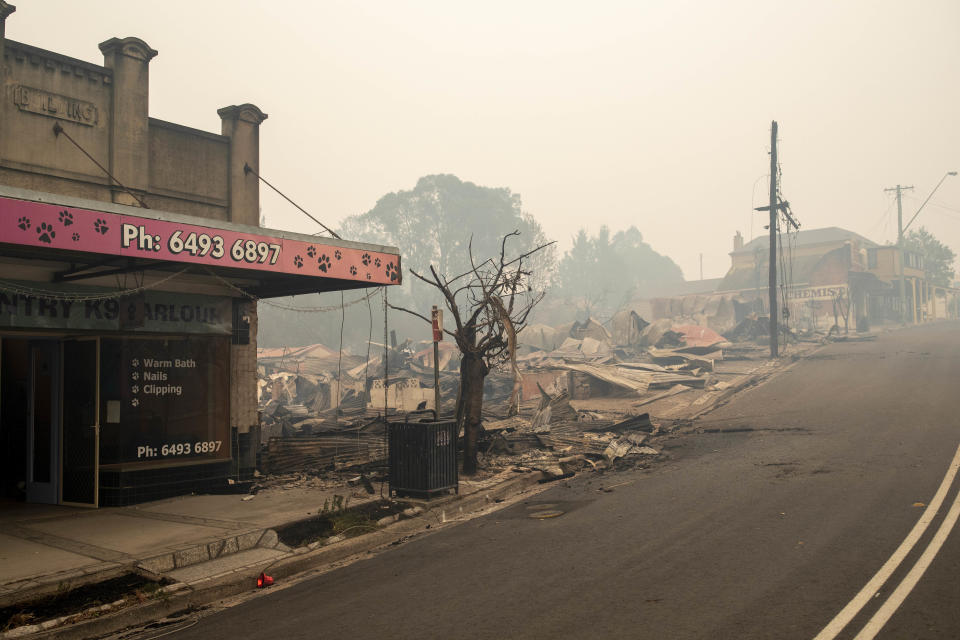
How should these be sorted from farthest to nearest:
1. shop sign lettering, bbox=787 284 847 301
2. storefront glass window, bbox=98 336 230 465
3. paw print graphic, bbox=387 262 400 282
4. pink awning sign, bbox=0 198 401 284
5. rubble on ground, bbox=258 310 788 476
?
shop sign lettering, bbox=787 284 847 301 → rubble on ground, bbox=258 310 788 476 → paw print graphic, bbox=387 262 400 282 → storefront glass window, bbox=98 336 230 465 → pink awning sign, bbox=0 198 401 284

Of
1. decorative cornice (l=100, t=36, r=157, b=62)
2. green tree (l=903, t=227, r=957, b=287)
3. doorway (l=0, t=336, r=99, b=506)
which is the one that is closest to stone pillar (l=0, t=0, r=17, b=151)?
decorative cornice (l=100, t=36, r=157, b=62)

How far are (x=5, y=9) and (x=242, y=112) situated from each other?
3.95 metres

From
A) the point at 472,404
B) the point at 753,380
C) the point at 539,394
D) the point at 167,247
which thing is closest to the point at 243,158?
the point at 167,247

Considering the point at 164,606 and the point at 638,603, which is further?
the point at 164,606

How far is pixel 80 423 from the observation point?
11047 millimetres

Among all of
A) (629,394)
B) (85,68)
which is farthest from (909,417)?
(85,68)

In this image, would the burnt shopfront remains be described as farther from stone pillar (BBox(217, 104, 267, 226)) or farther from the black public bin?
the black public bin

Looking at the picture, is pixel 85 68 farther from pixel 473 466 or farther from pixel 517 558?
pixel 517 558

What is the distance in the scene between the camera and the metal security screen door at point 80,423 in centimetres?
1093

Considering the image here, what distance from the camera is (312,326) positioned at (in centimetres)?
5925

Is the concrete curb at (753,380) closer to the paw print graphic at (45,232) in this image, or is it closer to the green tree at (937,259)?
the paw print graphic at (45,232)

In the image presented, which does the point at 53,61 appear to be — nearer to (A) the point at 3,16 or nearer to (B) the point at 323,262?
(A) the point at 3,16

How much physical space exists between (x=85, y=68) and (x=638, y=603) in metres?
11.3

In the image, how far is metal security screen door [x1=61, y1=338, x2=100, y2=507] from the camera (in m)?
10.9
